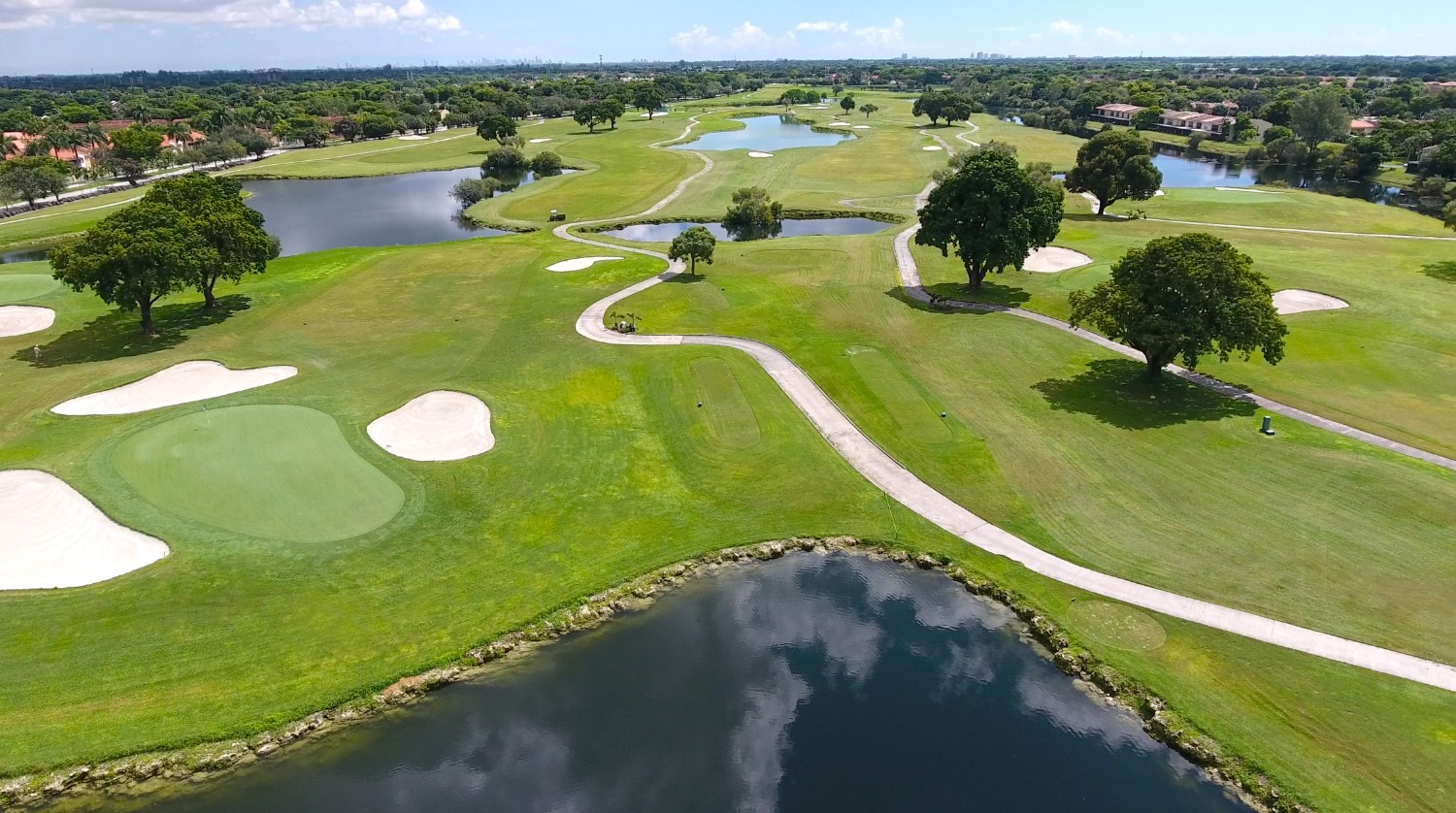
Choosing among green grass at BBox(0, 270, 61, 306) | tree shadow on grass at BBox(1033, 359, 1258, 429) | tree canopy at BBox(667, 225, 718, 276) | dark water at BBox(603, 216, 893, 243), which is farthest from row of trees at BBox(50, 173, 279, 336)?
tree shadow on grass at BBox(1033, 359, 1258, 429)

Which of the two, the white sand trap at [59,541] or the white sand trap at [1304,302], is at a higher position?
the white sand trap at [1304,302]

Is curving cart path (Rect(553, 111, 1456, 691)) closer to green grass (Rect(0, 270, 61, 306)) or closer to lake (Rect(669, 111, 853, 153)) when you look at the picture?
green grass (Rect(0, 270, 61, 306))

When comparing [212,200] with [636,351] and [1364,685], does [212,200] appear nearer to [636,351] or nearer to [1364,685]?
[636,351]

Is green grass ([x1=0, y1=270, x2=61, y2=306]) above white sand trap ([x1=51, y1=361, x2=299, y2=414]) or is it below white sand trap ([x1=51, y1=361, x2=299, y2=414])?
above

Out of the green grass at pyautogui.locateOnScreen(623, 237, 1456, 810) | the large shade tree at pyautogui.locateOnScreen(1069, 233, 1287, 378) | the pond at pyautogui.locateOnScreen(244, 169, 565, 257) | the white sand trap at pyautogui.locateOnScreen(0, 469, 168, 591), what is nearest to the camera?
the green grass at pyautogui.locateOnScreen(623, 237, 1456, 810)

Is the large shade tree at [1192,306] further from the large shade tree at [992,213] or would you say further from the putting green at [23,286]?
the putting green at [23,286]

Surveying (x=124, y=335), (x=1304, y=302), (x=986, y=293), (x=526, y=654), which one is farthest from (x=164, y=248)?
(x=1304, y=302)

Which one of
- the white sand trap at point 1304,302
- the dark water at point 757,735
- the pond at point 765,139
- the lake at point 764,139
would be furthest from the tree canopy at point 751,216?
the lake at point 764,139
